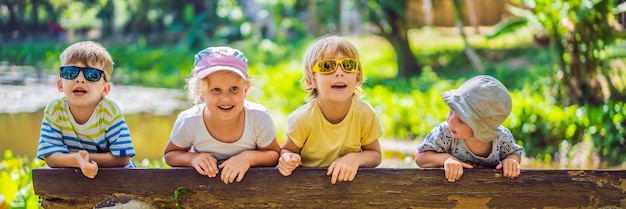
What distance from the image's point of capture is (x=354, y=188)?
3.18m

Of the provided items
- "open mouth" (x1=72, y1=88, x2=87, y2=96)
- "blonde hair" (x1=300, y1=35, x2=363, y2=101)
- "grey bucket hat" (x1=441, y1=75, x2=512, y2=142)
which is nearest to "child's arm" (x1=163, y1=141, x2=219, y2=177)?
"open mouth" (x1=72, y1=88, x2=87, y2=96)

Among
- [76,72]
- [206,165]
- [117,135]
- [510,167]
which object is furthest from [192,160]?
[510,167]

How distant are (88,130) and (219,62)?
628 millimetres

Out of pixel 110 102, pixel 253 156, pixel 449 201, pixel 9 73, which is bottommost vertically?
pixel 449 201

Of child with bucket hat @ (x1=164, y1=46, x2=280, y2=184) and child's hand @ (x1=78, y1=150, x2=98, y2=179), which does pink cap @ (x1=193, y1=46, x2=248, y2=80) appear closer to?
child with bucket hat @ (x1=164, y1=46, x2=280, y2=184)

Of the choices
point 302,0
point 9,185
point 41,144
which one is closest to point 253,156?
point 41,144

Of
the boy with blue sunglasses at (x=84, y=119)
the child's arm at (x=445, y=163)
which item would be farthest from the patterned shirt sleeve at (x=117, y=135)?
the child's arm at (x=445, y=163)

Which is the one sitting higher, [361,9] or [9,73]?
[361,9]

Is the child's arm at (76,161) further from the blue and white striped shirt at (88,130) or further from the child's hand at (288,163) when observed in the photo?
the child's hand at (288,163)

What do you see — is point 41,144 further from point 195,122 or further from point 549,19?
point 549,19

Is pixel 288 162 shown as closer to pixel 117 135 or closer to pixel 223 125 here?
pixel 223 125

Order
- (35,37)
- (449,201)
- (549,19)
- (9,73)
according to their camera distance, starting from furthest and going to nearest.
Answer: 1. (35,37)
2. (9,73)
3. (549,19)
4. (449,201)

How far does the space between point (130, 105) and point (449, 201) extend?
7.71 meters

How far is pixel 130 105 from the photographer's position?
33.9ft
